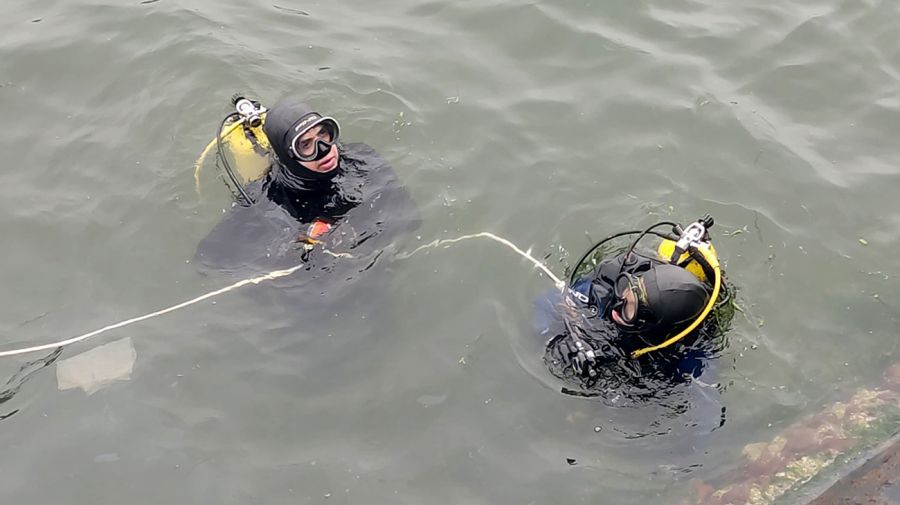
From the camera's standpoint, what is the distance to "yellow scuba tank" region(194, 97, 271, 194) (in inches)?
250

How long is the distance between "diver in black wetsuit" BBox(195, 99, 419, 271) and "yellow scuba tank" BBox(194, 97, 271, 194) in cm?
11

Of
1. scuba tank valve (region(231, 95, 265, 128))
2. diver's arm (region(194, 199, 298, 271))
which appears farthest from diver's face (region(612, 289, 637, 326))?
scuba tank valve (region(231, 95, 265, 128))

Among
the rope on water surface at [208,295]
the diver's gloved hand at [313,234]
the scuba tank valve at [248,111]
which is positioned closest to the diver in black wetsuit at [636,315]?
the rope on water surface at [208,295]

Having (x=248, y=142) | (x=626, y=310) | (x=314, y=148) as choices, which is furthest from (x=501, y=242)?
(x=248, y=142)

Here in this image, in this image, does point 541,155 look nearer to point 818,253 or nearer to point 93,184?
point 818,253

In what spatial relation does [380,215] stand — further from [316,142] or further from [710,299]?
[710,299]

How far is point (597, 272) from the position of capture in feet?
16.9

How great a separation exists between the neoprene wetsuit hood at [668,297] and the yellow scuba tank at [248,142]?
129 inches

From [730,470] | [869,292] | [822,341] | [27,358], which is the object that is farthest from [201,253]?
[869,292]

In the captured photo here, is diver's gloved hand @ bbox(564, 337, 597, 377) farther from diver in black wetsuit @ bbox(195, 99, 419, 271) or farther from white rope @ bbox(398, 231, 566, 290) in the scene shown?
diver in black wetsuit @ bbox(195, 99, 419, 271)

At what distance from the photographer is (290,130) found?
5762 millimetres

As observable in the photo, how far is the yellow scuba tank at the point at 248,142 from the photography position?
20.9ft

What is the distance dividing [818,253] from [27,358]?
607 cm

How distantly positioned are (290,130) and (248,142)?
85 cm
